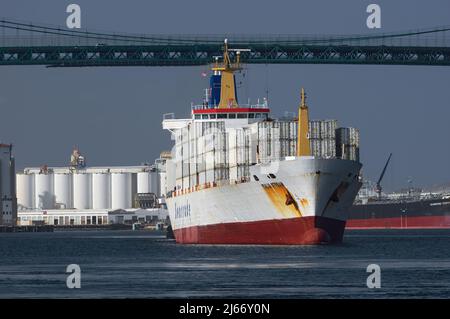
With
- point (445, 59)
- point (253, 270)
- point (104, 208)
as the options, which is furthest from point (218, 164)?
point (104, 208)

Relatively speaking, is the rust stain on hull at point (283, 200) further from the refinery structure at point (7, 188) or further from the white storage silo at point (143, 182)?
the white storage silo at point (143, 182)

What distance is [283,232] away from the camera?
5216 centimetres

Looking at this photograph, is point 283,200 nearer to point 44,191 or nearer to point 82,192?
point 82,192

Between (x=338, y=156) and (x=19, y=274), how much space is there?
22.8m

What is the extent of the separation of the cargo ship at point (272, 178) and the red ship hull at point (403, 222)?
2200 inches

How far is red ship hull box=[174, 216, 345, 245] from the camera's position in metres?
51.2

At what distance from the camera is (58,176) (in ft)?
612

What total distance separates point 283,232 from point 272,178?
2.56 meters

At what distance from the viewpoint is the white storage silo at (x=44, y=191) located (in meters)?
185

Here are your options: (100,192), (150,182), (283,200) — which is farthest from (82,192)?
(283,200)

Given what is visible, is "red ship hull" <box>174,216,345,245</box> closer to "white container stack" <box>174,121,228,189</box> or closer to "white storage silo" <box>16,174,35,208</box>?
"white container stack" <box>174,121,228,189</box>

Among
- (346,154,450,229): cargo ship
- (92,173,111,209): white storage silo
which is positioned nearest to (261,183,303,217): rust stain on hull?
(346,154,450,229): cargo ship

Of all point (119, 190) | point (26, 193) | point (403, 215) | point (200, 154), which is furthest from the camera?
point (26, 193)

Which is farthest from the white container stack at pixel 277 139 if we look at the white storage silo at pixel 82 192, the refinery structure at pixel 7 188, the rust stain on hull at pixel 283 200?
the white storage silo at pixel 82 192
